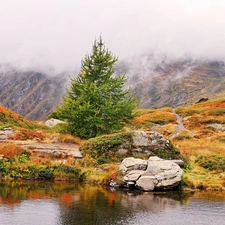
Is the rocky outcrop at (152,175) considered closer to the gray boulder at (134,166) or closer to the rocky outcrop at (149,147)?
the gray boulder at (134,166)

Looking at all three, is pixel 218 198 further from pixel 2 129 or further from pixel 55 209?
pixel 2 129

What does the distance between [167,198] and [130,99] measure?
21.3 metres

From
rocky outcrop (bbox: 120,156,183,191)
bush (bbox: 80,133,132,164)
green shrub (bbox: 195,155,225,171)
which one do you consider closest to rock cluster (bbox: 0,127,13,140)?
bush (bbox: 80,133,132,164)

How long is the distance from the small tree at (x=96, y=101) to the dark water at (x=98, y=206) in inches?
578

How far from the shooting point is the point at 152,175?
93.4 ft

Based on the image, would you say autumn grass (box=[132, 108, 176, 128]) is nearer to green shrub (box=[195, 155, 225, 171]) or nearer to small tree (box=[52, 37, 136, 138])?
small tree (box=[52, 37, 136, 138])

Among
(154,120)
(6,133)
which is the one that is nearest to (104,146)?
(6,133)

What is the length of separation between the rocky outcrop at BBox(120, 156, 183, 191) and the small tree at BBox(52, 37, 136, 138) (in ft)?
42.5

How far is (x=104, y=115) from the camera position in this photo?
1725 inches

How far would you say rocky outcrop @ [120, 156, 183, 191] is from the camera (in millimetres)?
27859

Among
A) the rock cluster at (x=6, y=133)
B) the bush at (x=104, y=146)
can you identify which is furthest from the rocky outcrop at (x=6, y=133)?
the bush at (x=104, y=146)

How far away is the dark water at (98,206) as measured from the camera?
19.2 metres

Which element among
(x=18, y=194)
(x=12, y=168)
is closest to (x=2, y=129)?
(x=12, y=168)

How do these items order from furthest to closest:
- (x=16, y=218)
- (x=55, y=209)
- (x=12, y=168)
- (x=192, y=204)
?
(x=12, y=168) < (x=192, y=204) < (x=55, y=209) < (x=16, y=218)
